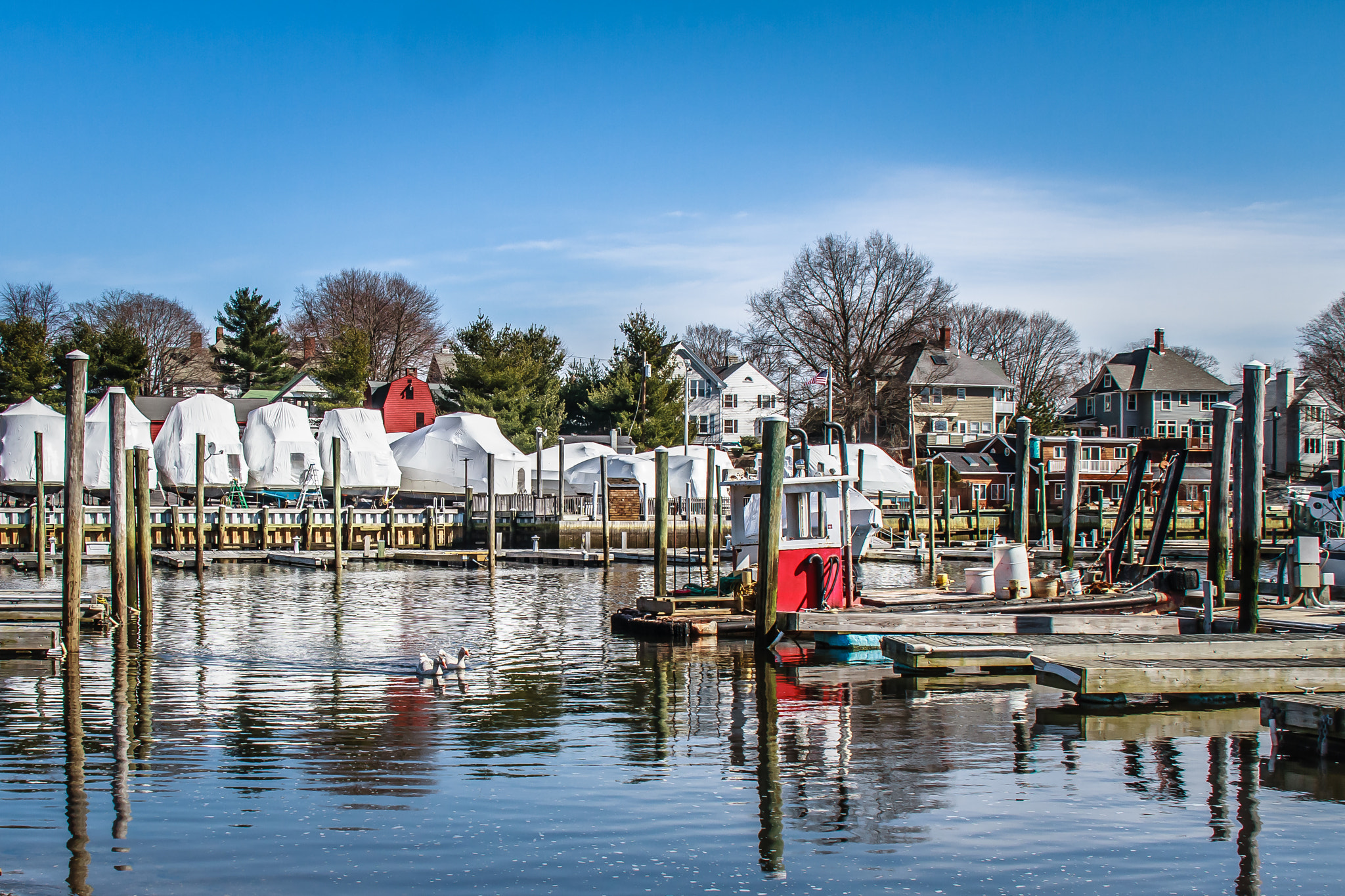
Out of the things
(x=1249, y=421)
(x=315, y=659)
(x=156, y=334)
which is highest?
(x=156, y=334)

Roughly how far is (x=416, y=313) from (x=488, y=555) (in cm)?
5740

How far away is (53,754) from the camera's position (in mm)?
12031

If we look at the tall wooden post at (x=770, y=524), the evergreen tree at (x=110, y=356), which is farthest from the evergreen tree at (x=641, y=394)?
the tall wooden post at (x=770, y=524)

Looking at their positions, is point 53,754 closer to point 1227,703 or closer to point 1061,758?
point 1061,758

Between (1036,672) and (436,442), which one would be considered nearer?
(1036,672)

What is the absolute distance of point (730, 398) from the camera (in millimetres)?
87312

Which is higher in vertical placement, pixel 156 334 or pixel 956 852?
pixel 156 334

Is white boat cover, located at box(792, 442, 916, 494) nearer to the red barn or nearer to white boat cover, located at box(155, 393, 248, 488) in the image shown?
white boat cover, located at box(155, 393, 248, 488)

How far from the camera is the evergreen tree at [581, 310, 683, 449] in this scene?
233 feet

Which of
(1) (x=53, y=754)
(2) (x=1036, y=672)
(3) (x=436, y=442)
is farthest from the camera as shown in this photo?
(3) (x=436, y=442)

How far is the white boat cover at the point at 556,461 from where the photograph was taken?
59.8 m

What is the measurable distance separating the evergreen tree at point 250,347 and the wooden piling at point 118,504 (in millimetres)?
66282

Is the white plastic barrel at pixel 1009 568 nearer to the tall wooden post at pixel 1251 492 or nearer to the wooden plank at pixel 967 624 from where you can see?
the wooden plank at pixel 967 624

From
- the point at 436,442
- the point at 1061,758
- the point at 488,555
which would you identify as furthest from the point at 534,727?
the point at 436,442
